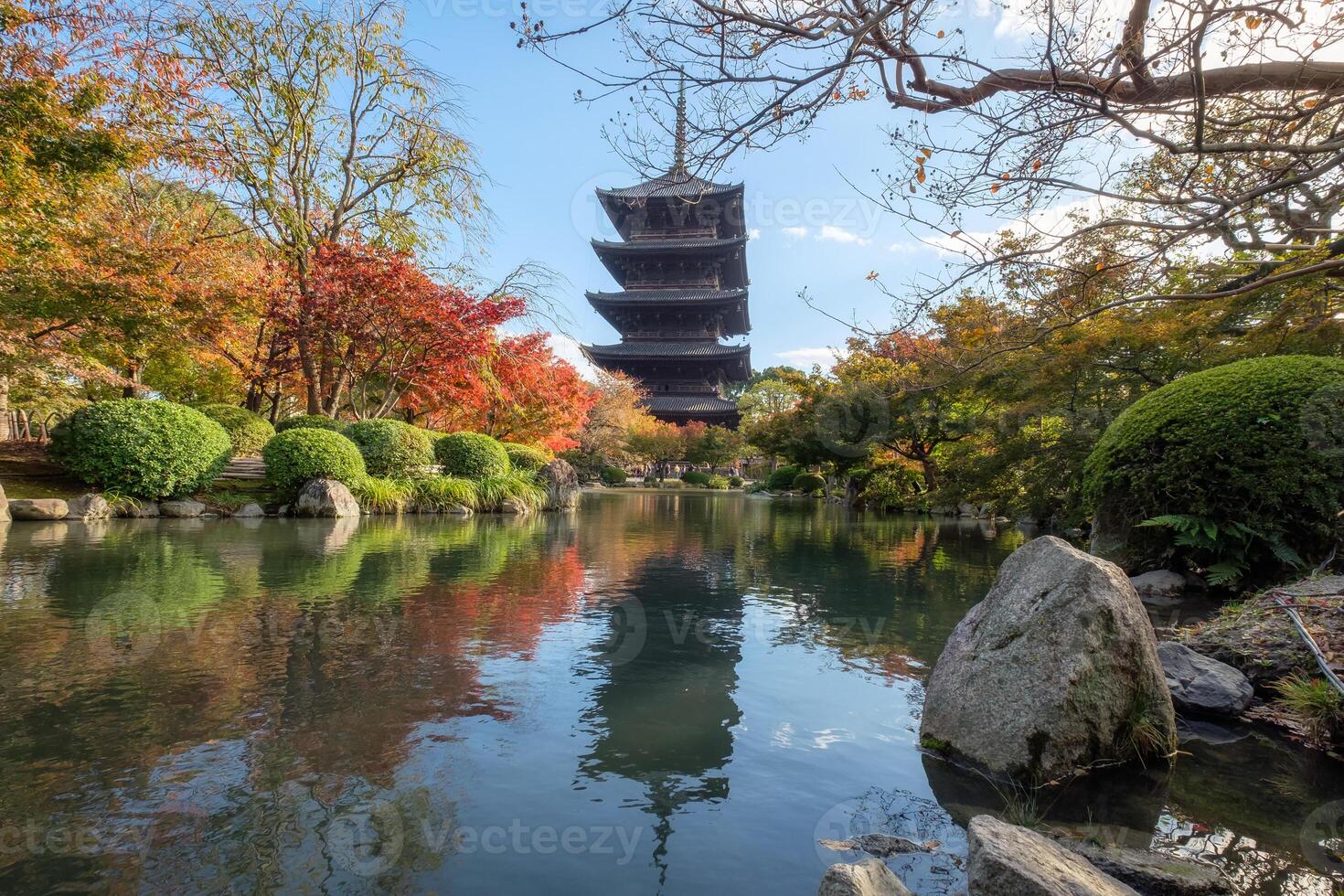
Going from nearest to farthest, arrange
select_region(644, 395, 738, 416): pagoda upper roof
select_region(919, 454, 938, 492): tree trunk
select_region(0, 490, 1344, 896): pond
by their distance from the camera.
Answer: select_region(0, 490, 1344, 896): pond
select_region(919, 454, 938, 492): tree trunk
select_region(644, 395, 738, 416): pagoda upper roof

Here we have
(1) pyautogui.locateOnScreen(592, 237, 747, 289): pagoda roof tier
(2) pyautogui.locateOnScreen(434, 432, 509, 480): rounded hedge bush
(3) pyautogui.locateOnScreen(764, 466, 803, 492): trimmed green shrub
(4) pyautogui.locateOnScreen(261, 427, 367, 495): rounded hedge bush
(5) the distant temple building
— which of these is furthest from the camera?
(5) the distant temple building

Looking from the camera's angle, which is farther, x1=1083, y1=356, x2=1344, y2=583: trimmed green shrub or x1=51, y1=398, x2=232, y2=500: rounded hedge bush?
x1=51, y1=398, x2=232, y2=500: rounded hedge bush

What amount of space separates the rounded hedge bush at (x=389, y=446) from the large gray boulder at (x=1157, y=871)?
14.3 meters

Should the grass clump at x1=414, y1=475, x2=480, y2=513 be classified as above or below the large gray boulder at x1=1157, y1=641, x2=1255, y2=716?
above

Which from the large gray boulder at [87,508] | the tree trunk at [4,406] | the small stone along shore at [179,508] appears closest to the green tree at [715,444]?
the small stone along shore at [179,508]

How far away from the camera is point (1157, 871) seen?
1.97m

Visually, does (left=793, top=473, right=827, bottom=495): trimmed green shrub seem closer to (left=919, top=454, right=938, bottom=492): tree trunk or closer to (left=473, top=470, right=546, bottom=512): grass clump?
(left=919, top=454, right=938, bottom=492): tree trunk

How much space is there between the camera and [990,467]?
11.1 m

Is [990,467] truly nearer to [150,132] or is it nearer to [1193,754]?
[1193,754]

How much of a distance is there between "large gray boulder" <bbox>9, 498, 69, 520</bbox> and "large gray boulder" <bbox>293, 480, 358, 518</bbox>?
3.31 m

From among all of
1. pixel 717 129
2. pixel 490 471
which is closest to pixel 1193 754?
pixel 717 129

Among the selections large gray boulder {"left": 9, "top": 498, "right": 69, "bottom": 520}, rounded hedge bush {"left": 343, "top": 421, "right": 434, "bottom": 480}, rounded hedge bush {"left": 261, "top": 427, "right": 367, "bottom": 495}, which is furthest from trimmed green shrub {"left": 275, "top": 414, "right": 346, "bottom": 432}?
large gray boulder {"left": 9, "top": 498, "right": 69, "bottom": 520}

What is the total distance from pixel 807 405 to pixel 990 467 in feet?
37.1

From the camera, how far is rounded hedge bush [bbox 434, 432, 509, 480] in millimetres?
16250
